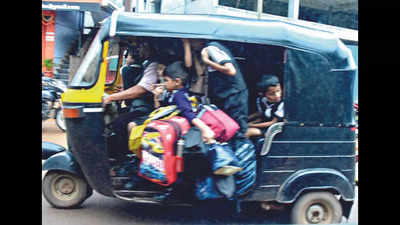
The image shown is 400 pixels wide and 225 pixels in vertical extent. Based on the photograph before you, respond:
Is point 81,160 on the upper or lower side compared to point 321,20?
lower

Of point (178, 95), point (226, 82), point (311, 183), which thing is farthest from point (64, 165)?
point (311, 183)

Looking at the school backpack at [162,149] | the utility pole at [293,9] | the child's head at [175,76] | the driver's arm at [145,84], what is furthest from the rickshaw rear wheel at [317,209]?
the utility pole at [293,9]

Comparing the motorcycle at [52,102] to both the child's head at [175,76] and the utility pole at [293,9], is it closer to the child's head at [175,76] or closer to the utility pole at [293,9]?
the child's head at [175,76]

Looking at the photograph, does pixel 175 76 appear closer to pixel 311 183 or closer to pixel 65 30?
pixel 311 183

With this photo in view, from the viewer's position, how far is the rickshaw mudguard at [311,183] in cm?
419

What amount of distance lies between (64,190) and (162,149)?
4.89 ft

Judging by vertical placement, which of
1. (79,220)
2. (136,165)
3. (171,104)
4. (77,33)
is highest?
(77,33)

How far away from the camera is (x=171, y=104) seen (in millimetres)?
4250

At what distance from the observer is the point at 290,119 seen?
4.17m

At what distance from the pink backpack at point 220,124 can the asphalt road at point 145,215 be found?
0.79m
